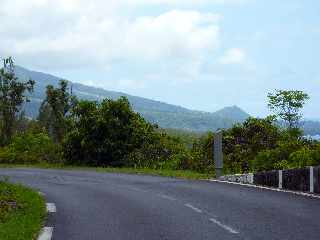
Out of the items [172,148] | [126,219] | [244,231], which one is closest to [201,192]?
[126,219]

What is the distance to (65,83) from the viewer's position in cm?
5512

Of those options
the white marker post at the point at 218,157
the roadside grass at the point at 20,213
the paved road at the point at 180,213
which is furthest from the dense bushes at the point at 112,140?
the roadside grass at the point at 20,213

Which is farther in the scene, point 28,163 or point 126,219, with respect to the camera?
point 28,163

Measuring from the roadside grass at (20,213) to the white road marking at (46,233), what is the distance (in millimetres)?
88

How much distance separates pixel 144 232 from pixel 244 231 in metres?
1.66

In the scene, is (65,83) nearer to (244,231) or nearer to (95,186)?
(95,186)

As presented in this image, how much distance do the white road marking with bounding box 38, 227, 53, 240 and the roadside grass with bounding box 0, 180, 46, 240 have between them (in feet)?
0.29

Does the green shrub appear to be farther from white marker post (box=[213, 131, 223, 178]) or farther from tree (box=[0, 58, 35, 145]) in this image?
white marker post (box=[213, 131, 223, 178])

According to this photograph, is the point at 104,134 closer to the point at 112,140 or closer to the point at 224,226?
the point at 112,140

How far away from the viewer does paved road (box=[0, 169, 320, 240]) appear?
9.44 m

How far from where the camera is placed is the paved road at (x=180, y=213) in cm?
944

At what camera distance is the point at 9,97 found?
47.8m

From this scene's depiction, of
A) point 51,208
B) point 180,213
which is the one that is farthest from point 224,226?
point 51,208

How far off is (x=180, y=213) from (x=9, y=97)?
1504 inches
